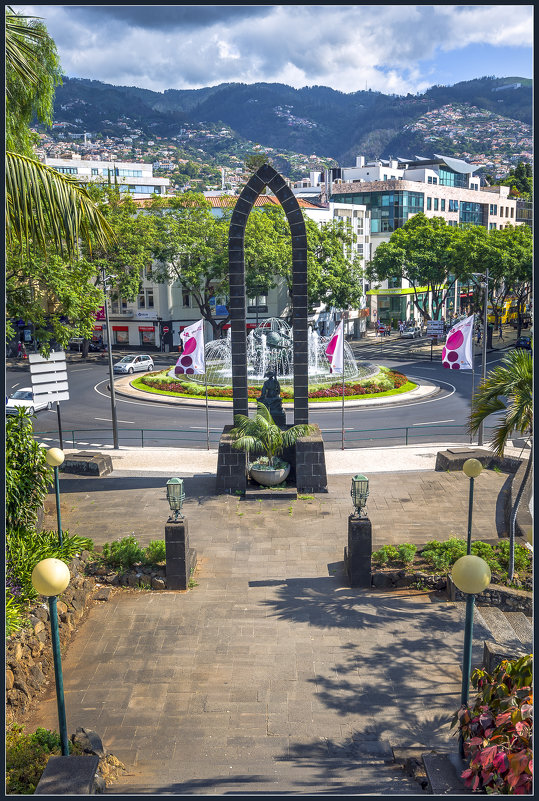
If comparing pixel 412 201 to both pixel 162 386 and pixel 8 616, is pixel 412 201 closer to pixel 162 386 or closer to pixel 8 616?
pixel 162 386

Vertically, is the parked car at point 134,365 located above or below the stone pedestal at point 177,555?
above

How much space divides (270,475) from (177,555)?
5.96m

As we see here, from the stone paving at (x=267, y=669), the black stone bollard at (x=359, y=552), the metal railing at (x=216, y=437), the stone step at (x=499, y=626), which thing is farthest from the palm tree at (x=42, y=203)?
the metal railing at (x=216, y=437)

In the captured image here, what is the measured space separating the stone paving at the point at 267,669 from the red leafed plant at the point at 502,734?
141cm

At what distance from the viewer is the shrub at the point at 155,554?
13883mm

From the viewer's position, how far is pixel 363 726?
9109 mm

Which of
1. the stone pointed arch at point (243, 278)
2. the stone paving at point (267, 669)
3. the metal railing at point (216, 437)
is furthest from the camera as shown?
the metal railing at point (216, 437)

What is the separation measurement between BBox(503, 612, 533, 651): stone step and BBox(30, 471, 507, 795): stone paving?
633 millimetres

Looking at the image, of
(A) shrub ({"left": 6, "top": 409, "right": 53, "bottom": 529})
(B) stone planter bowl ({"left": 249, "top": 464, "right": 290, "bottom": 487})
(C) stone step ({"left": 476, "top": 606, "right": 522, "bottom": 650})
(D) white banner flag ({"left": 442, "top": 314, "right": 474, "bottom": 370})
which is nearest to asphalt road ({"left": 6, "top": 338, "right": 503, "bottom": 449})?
(D) white banner flag ({"left": 442, "top": 314, "right": 474, "bottom": 370})

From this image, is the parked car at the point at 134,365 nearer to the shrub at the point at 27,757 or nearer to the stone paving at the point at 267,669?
the stone paving at the point at 267,669

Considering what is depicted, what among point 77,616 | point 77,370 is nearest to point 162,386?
point 77,370

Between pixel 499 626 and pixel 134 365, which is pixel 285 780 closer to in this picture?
pixel 499 626

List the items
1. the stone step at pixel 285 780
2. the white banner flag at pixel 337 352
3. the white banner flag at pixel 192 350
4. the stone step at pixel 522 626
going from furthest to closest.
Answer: the white banner flag at pixel 337 352, the white banner flag at pixel 192 350, the stone step at pixel 522 626, the stone step at pixel 285 780

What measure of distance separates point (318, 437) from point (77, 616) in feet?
29.0
